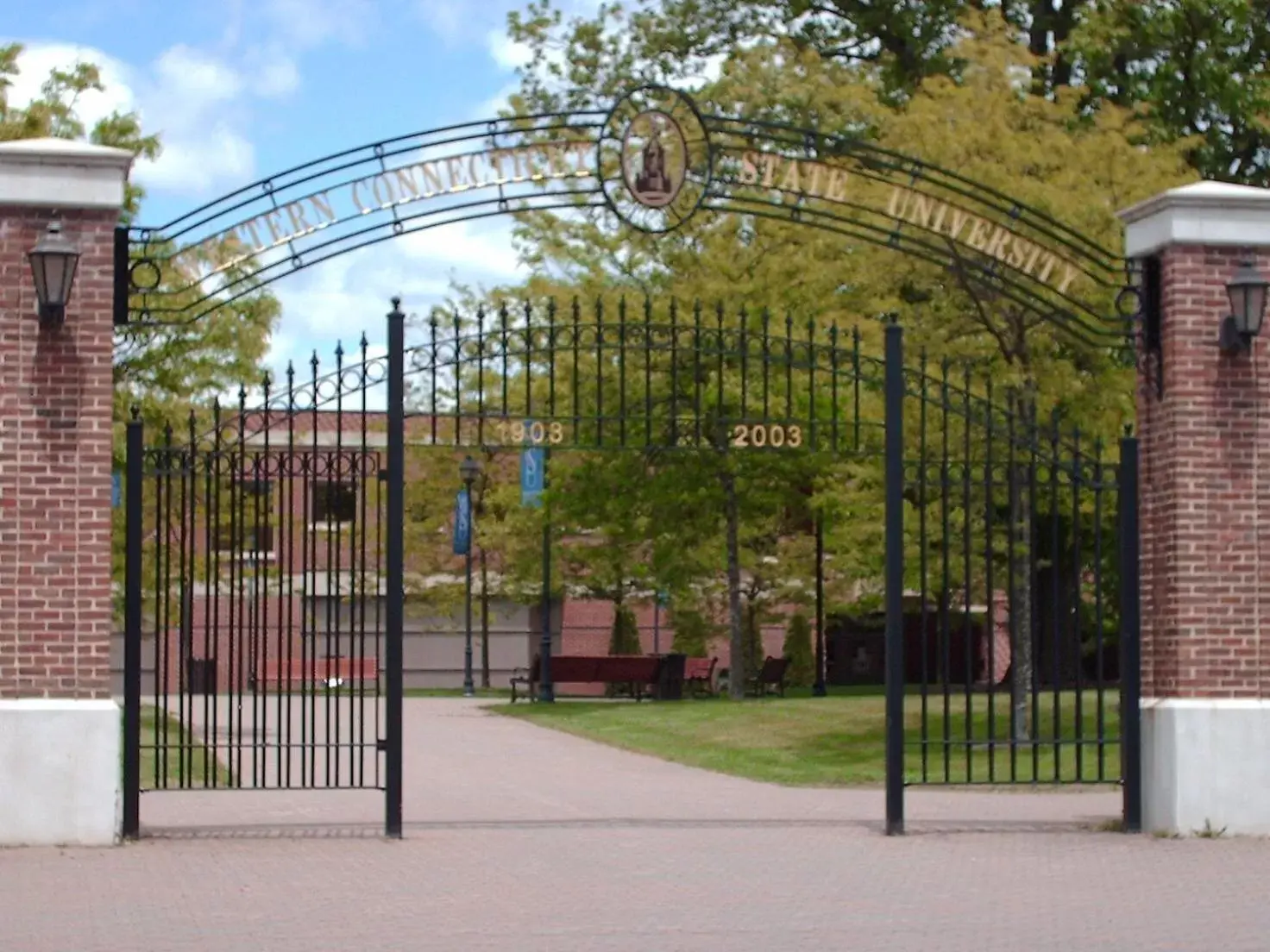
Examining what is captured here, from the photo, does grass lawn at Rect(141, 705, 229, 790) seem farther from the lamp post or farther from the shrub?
the shrub

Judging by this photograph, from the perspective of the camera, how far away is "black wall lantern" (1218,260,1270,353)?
1470cm

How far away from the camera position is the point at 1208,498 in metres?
14.9

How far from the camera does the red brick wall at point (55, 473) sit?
13.6 metres

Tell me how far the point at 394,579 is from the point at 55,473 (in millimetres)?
2127

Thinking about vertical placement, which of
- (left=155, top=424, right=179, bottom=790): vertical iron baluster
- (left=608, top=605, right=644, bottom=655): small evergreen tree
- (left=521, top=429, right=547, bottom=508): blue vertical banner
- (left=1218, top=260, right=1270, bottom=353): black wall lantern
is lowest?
(left=608, top=605, right=644, bottom=655): small evergreen tree

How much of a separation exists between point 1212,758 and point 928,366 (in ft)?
31.2

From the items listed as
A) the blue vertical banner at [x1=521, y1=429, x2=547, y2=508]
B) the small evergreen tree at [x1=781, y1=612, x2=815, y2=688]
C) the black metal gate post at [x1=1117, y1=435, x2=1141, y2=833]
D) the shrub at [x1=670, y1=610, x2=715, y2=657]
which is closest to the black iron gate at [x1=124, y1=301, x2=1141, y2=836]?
the black metal gate post at [x1=1117, y1=435, x2=1141, y2=833]

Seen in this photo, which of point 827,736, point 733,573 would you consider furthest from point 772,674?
point 827,736

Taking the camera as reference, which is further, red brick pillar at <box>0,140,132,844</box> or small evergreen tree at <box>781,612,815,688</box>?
small evergreen tree at <box>781,612,815,688</box>

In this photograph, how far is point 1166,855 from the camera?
13.7 meters

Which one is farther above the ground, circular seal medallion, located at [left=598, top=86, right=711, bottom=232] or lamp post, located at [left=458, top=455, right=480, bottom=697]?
circular seal medallion, located at [left=598, top=86, right=711, bottom=232]

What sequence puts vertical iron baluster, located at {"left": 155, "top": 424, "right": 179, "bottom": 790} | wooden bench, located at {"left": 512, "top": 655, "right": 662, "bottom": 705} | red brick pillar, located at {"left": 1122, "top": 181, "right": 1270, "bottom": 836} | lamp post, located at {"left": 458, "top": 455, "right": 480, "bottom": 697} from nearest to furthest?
vertical iron baluster, located at {"left": 155, "top": 424, "right": 179, "bottom": 790}, red brick pillar, located at {"left": 1122, "top": 181, "right": 1270, "bottom": 836}, lamp post, located at {"left": 458, "top": 455, "right": 480, "bottom": 697}, wooden bench, located at {"left": 512, "top": 655, "right": 662, "bottom": 705}

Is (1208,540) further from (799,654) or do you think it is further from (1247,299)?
(799,654)

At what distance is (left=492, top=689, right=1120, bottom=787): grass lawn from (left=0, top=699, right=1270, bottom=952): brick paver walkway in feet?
3.68
